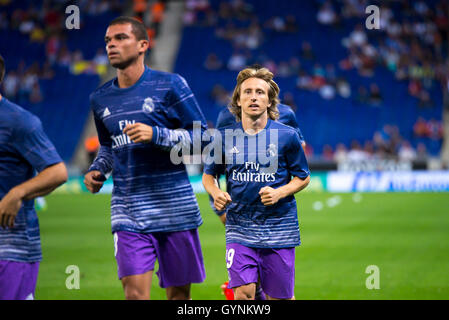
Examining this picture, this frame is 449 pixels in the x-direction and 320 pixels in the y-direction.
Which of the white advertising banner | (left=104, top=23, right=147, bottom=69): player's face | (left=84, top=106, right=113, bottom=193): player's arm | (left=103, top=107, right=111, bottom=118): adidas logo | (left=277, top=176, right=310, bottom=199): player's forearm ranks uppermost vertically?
the white advertising banner

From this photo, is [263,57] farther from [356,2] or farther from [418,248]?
[418,248]

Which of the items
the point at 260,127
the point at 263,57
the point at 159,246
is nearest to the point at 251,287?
the point at 159,246

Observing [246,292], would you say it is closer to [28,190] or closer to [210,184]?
[210,184]

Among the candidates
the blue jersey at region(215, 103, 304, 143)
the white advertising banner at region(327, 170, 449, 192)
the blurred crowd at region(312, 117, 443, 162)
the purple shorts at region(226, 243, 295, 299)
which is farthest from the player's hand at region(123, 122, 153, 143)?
the blurred crowd at region(312, 117, 443, 162)

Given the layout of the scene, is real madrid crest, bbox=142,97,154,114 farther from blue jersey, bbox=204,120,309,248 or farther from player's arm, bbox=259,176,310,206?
player's arm, bbox=259,176,310,206

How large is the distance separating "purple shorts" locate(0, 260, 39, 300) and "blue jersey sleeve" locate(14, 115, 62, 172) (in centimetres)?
61

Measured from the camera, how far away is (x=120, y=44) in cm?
473

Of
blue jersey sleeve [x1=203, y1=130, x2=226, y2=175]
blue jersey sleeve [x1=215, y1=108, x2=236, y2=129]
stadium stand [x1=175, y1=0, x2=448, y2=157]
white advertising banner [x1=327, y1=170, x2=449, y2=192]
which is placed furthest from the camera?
stadium stand [x1=175, y1=0, x2=448, y2=157]

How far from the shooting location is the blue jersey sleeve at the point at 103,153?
500 centimetres

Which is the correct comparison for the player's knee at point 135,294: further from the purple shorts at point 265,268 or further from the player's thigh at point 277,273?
the player's thigh at point 277,273

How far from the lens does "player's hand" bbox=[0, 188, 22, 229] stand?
3.74 m

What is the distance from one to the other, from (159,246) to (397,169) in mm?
17643

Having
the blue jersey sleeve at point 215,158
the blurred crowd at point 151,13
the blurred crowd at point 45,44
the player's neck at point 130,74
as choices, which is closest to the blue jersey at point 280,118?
the blue jersey sleeve at point 215,158
